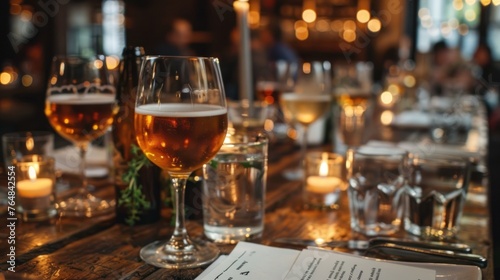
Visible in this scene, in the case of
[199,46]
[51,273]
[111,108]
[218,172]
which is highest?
[199,46]

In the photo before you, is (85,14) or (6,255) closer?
(6,255)

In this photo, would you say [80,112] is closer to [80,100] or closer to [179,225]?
[80,100]

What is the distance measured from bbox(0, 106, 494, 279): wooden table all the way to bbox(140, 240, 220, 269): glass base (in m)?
0.01

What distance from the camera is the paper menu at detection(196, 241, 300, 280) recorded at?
2.65 ft

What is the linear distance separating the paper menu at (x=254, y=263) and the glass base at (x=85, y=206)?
364 millimetres

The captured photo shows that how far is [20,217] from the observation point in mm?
1085

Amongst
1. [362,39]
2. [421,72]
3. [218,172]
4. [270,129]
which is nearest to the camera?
[218,172]

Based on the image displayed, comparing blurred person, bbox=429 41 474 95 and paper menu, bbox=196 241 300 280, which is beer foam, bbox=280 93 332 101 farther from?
blurred person, bbox=429 41 474 95

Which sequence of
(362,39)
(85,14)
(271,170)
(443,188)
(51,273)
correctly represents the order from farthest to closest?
(362,39), (85,14), (271,170), (443,188), (51,273)

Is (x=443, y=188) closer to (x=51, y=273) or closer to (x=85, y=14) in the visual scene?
(x=51, y=273)

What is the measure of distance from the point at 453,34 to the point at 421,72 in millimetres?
5221

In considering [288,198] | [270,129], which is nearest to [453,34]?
[270,129]

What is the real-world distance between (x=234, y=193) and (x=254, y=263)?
198 mm

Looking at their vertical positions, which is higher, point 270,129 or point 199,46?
point 199,46
